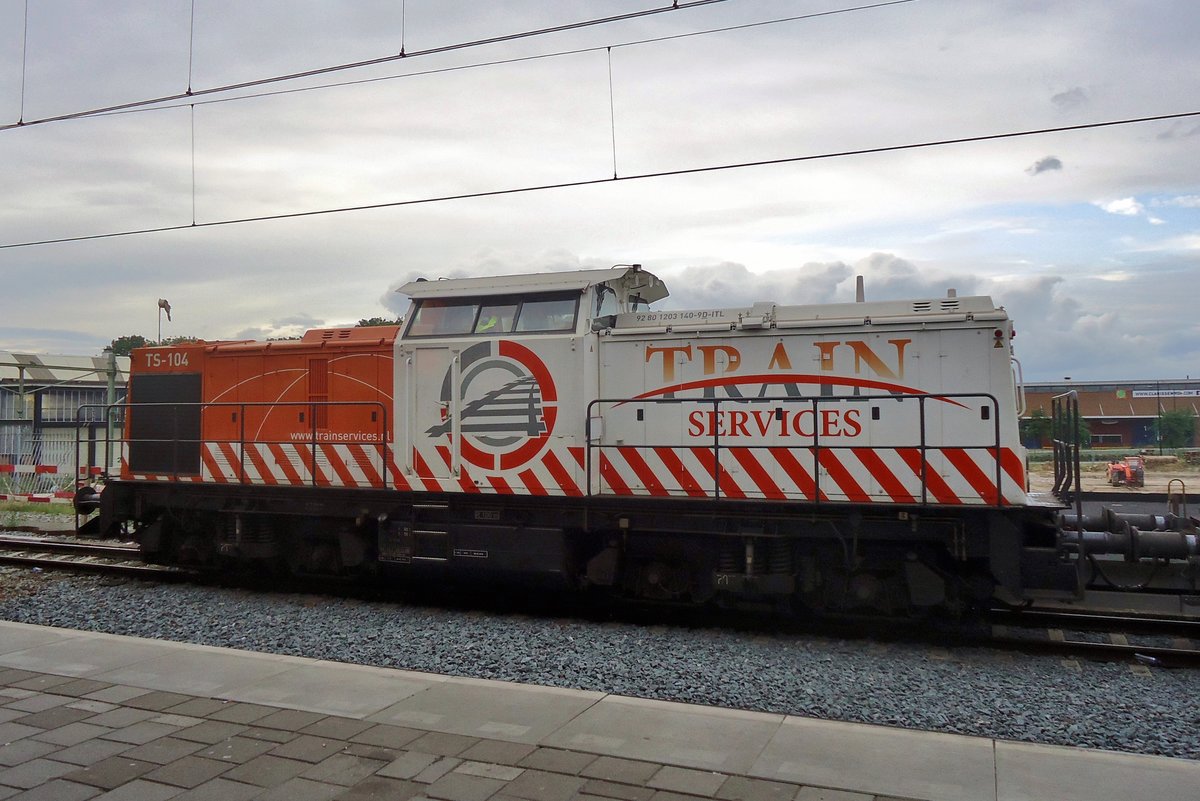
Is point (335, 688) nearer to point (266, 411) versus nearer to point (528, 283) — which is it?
point (528, 283)

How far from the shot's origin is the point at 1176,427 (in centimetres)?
2244

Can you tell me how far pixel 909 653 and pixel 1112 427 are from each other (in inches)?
955

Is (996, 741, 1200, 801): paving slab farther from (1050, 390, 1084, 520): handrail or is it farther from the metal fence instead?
the metal fence

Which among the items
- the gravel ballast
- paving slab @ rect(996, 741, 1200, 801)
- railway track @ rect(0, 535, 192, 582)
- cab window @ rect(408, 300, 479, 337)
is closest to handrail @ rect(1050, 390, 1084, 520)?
the gravel ballast

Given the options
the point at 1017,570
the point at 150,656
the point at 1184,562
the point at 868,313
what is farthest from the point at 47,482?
the point at 1184,562

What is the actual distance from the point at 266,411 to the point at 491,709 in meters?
6.39

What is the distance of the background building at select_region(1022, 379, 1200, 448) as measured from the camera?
72.4 feet

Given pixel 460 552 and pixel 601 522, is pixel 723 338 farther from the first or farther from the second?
pixel 460 552

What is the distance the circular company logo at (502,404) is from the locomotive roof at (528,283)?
599 mm

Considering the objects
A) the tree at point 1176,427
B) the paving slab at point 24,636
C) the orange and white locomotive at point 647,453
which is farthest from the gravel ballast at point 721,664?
the tree at point 1176,427

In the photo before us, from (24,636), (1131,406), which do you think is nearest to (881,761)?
(24,636)

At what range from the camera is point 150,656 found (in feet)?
22.8

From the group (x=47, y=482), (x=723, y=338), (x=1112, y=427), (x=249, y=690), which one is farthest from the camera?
(x=1112, y=427)

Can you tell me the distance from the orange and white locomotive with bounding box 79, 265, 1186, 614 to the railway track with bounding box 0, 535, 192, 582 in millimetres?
1123
